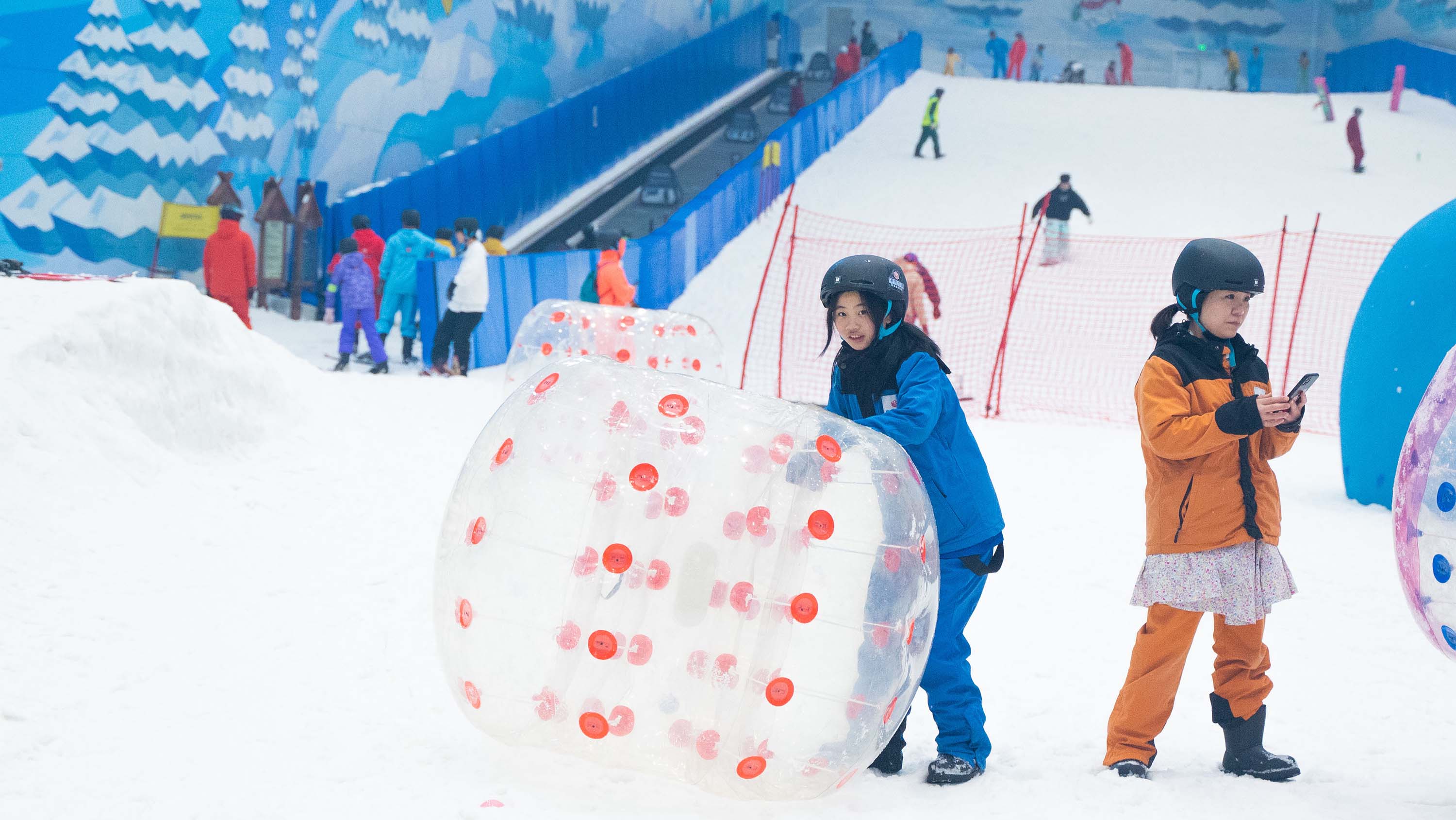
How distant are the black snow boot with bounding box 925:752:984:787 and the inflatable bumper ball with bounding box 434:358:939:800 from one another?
1.23ft

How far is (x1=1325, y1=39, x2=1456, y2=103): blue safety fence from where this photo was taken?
28.3 meters

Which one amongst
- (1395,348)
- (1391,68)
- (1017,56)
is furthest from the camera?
(1017,56)

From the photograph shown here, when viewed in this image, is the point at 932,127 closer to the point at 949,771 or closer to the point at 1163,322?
the point at 1163,322

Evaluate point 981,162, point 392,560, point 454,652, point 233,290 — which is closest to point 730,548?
point 454,652

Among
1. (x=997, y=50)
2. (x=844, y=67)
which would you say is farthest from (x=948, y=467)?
(x=997, y=50)

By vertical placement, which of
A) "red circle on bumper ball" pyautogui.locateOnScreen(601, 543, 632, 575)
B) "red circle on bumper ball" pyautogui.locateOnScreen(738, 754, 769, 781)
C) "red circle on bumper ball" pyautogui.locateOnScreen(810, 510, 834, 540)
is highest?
"red circle on bumper ball" pyautogui.locateOnScreen(810, 510, 834, 540)

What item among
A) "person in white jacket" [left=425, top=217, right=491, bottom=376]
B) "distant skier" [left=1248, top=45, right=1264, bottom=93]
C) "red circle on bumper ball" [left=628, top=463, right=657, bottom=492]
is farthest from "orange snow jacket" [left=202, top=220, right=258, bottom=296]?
"distant skier" [left=1248, top=45, right=1264, bottom=93]

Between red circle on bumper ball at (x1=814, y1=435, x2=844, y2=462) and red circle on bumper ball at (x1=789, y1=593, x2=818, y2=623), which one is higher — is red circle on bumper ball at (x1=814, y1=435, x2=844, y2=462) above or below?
above

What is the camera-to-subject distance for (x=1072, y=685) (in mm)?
4402

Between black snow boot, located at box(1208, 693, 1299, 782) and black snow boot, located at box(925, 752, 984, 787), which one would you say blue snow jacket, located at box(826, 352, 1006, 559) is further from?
black snow boot, located at box(1208, 693, 1299, 782)

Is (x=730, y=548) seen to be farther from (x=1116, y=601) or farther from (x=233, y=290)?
(x=233, y=290)

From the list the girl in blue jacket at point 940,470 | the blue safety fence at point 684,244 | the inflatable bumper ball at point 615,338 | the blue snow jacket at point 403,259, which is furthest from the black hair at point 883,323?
the blue safety fence at point 684,244

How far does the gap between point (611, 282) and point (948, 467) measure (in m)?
8.06

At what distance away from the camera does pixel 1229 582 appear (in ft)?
11.0
